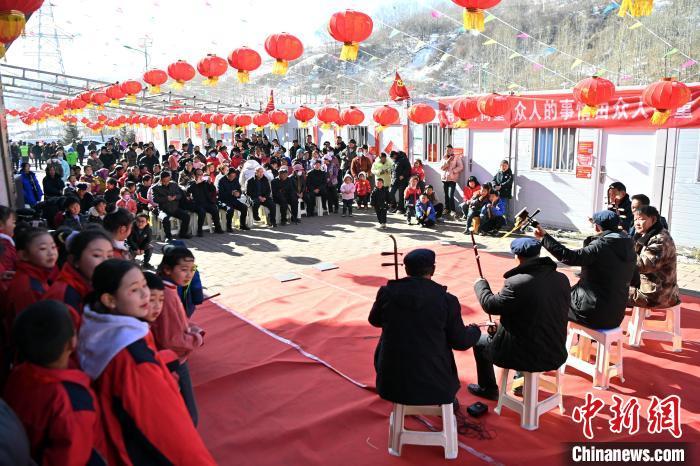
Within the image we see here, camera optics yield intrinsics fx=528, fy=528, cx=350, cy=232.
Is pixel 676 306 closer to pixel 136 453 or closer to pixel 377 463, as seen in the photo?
pixel 377 463

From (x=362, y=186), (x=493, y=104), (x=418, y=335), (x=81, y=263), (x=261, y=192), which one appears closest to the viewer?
(x=81, y=263)

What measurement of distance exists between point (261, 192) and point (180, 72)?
2.95 m

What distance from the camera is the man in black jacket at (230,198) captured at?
11.2 metres

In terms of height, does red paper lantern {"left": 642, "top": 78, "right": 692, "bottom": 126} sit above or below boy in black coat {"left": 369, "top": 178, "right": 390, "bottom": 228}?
above

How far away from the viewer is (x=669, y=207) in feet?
30.7

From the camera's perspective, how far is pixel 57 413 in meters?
1.78

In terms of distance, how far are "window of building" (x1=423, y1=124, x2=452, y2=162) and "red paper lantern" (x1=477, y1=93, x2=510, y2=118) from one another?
2.76 metres

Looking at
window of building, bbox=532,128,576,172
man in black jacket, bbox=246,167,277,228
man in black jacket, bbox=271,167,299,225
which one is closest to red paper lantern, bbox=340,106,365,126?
man in black jacket, bbox=271,167,299,225

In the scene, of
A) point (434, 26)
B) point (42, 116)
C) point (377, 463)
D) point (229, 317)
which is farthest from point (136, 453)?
point (434, 26)

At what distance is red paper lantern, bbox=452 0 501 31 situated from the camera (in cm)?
538

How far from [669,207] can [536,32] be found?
32.6 m

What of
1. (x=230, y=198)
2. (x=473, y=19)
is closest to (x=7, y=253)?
(x=473, y=19)

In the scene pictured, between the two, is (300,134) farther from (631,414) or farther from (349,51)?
(631,414)

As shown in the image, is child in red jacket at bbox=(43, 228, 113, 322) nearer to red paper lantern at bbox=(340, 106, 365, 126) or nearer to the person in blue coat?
the person in blue coat
